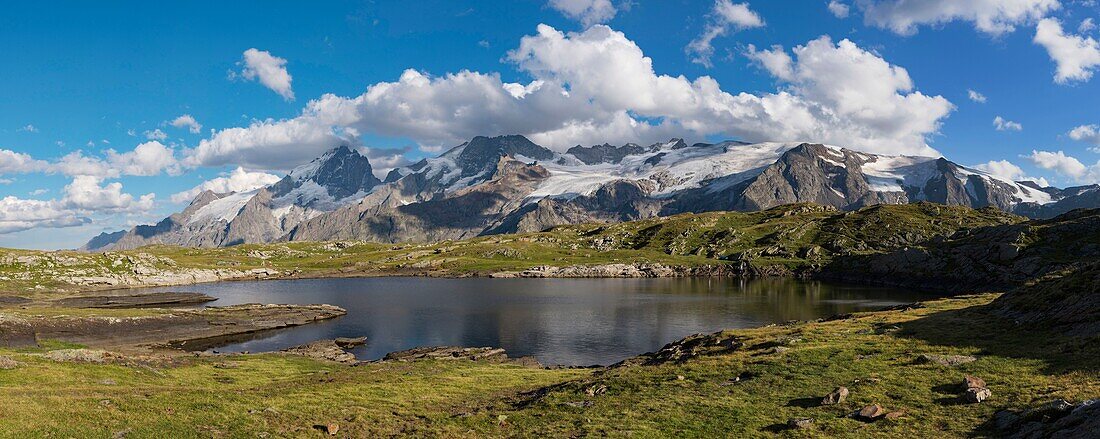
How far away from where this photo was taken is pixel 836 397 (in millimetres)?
33812

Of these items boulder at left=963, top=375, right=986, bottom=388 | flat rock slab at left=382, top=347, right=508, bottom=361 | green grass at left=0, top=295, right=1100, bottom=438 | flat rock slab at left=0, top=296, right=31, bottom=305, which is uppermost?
A: boulder at left=963, top=375, right=986, bottom=388

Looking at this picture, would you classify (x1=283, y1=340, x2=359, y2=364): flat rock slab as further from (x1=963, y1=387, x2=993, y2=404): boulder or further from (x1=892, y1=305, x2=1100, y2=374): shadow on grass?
(x1=963, y1=387, x2=993, y2=404): boulder

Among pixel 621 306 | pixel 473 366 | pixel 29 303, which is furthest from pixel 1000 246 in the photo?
pixel 29 303

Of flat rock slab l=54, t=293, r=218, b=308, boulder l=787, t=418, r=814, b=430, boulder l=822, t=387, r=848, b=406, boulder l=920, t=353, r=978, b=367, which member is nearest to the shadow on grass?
boulder l=920, t=353, r=978, b=367

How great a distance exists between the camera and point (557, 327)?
11381 cm

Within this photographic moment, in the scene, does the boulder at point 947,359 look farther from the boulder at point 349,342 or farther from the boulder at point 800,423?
the boulder at point 349,342

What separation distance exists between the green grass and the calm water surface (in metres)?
35.5

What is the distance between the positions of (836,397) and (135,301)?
179 metres

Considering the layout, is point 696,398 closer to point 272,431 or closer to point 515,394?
point 515,394

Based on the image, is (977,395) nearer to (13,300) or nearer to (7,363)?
(7,363)

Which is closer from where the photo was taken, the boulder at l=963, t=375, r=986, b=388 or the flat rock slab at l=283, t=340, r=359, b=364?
the boulder at l=963, t=375, r=986, b=388

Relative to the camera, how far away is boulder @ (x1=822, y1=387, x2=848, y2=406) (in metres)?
33.3

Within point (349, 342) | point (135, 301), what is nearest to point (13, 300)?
point (135, 301)

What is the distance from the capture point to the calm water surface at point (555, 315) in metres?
96.1
